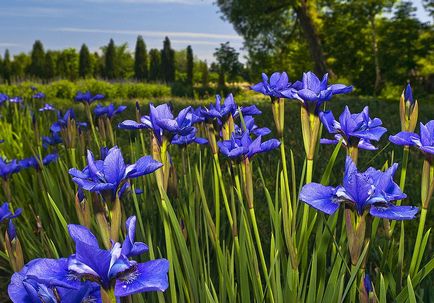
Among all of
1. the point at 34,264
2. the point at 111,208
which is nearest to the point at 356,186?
the point at 111,208

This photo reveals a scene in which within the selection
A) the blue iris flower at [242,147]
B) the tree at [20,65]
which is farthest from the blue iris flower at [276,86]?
the tree at [20,65]

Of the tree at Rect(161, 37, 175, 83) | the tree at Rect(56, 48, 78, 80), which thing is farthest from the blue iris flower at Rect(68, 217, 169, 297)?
the tree at Rect(56, 48, 78, 80)

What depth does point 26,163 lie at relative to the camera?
343 centimetres

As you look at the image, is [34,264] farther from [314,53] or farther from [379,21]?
[379,21]

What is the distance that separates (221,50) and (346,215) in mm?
26359

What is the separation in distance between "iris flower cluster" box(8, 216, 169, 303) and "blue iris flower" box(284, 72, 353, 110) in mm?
908

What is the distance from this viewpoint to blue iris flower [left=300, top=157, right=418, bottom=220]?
→ 1.27m

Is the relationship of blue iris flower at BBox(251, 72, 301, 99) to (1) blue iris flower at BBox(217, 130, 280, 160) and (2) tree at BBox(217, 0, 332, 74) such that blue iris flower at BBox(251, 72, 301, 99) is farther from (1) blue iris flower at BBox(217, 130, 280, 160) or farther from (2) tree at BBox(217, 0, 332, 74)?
(2) tree at BBox(217, 0, 332, 74)

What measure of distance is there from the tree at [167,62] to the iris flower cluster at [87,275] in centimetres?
3885

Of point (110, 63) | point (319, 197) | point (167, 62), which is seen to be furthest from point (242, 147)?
point (110, 63)

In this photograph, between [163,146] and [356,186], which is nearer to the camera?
[356,186]

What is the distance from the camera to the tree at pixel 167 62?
39906 millimetres

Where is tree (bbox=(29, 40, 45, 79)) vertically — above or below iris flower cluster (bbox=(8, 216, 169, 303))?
above

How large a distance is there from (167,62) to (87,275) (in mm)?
39794
